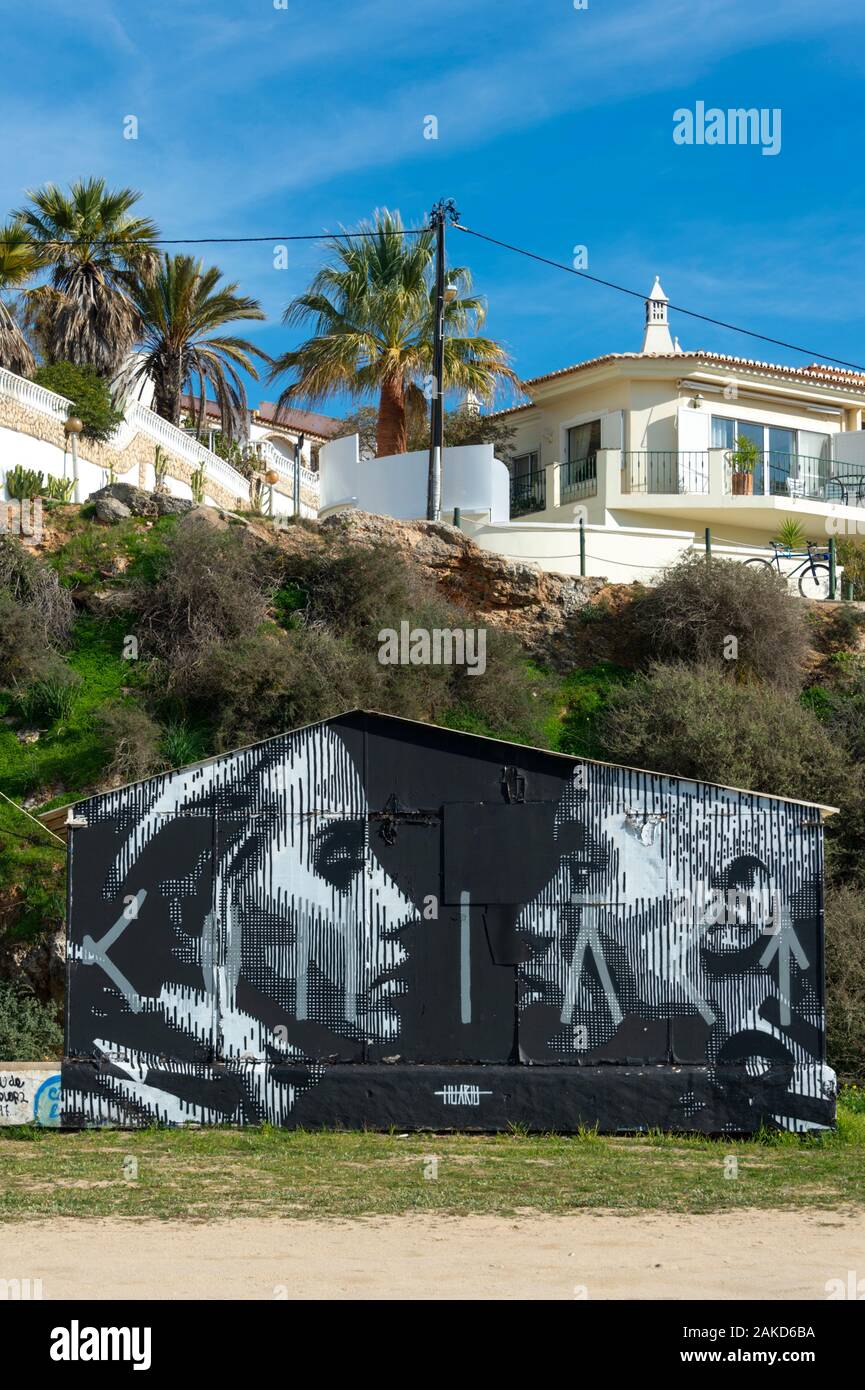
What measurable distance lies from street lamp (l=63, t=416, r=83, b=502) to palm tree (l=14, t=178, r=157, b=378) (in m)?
6.27

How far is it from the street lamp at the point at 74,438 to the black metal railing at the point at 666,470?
13.7m

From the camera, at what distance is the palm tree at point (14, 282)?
38625 mm

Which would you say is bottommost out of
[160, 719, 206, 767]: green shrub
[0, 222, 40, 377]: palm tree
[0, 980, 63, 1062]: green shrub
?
[0, 980, 63, 1062]: green shrub

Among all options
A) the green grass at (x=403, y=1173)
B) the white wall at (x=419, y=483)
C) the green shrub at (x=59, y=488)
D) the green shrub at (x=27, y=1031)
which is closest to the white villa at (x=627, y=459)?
the white wall at (x=419, y=483)

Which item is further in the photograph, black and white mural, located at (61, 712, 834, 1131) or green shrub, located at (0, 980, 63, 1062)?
green shrub, located at (0, 980, 63, 1062)

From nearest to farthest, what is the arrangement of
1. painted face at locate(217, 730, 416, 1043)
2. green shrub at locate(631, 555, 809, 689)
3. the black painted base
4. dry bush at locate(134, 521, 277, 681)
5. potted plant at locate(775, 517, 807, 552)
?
the black painted base, painted face at locate(217, 730, 416, 1043), dry bush at locate(134, 521, 277, 681), green shrub at locate(631, 555, 809, 689), potted plant at locate(775, 517, 807, 552)

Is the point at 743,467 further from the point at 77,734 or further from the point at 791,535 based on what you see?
the point at 77,734

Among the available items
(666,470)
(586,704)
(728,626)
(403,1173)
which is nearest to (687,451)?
(666,470)

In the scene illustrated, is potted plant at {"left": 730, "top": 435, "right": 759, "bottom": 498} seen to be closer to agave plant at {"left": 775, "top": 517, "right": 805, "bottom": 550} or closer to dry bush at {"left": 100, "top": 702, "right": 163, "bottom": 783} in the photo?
agave plant at {"left": 775, "top": 517, "right": 805, "bottom": 550}

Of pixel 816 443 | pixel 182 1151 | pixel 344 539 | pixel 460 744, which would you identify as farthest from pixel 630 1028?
pixel 816 443

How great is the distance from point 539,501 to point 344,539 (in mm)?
12797

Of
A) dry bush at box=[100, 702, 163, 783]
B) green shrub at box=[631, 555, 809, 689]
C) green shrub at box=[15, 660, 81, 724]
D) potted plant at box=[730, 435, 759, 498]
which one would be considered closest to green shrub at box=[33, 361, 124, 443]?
green shrub at box=[15, 660, 81, 724]

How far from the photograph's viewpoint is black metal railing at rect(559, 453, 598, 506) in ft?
127

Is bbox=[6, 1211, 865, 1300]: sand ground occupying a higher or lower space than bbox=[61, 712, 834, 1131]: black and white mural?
lower
